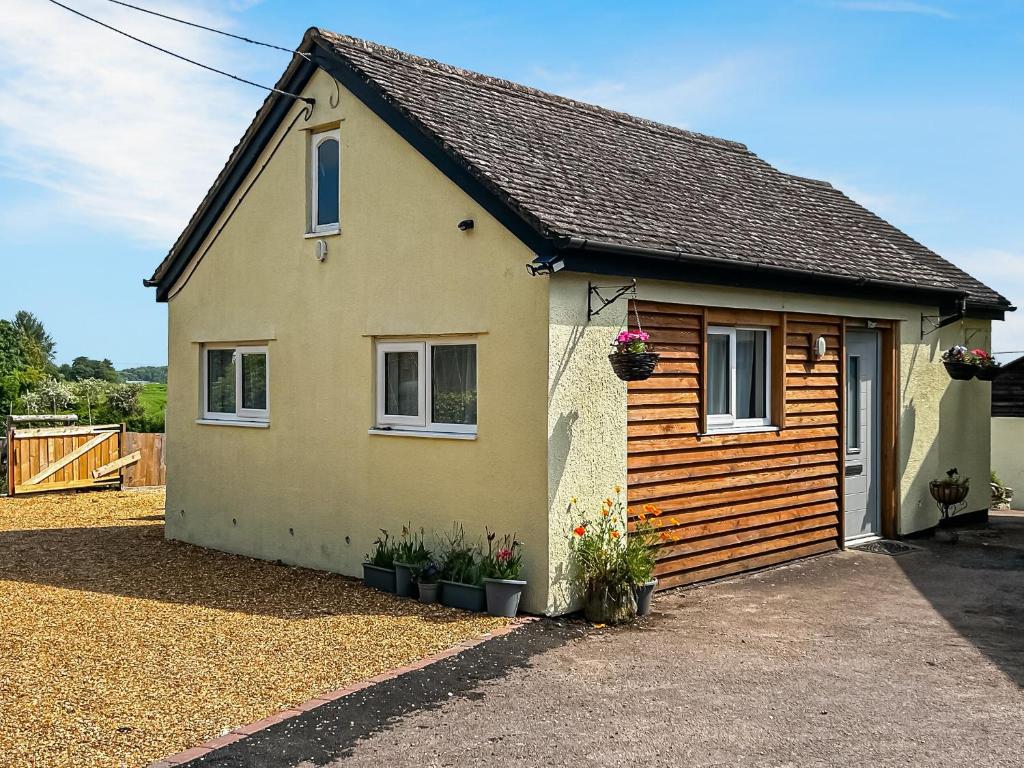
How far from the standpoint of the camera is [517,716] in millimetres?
6531

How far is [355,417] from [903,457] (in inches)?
297

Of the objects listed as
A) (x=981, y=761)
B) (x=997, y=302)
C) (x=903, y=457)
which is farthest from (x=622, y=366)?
(x=997, y=302)

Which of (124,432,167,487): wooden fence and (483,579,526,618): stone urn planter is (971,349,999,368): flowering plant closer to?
(483,579,526,618): stone urn planter

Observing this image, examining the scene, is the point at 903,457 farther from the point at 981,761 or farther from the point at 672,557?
the point at 981,761

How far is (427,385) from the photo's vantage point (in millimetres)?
10367

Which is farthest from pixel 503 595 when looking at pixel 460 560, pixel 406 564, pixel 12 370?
pixel 12 370

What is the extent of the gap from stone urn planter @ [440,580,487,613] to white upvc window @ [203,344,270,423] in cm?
392

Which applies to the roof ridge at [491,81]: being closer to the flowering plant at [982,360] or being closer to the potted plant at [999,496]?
the flowering plant at [982,360]

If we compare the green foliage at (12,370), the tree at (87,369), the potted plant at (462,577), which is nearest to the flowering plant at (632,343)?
the potted plant at (462,577)

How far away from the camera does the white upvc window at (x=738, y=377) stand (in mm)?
11062

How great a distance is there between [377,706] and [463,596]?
2.63 metres

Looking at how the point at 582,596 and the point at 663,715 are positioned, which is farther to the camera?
the point at 582,596

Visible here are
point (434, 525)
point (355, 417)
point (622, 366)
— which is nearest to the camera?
point (622, 366)

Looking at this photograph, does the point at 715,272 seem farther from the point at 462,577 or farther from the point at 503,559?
the point at 462,577
